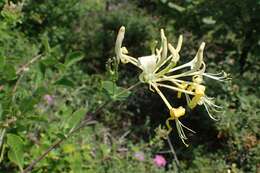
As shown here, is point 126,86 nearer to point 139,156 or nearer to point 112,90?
point 139,156

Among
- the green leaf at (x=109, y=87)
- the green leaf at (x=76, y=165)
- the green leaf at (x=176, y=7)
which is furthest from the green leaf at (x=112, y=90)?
the green leaf at (x=176, y=7)

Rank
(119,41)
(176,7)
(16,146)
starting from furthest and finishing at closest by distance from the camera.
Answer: (176,7)
(16,146)
(119,41)

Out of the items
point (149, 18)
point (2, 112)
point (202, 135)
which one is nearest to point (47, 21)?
point (149, 18)

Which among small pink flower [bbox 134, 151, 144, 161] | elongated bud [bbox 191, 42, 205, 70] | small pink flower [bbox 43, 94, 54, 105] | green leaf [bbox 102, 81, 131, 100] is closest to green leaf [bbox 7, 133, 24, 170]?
green leaf [bbox 102, 81, 131, 100]

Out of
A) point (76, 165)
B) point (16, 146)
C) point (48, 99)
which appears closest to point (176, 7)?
point (48, 99)

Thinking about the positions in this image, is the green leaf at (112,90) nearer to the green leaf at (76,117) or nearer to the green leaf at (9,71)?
the green leaf at (76,117)

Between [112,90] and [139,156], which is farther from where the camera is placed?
[139,156]

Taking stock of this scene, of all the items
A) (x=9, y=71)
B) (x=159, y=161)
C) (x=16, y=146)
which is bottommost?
(x=159, y=161)

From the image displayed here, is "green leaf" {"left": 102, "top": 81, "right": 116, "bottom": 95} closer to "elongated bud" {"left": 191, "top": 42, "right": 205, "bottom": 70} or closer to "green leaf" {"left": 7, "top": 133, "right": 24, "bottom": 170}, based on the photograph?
"elongated bud" {"left": 191, "top": 42, "right": 205, "bottom": 70}
